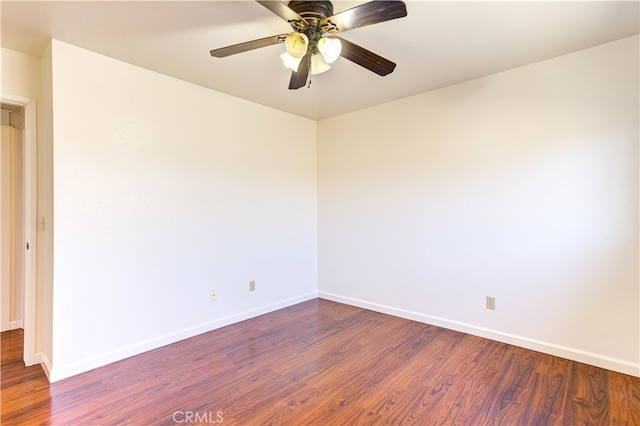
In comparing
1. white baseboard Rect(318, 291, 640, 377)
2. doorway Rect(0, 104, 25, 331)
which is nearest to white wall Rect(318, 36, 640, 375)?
white baseboard Rect(318, 291, 640, 377)

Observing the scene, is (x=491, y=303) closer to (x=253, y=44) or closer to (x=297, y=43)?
(x=297, y=43)

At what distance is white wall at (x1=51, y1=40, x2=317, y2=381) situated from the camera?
7.46ft

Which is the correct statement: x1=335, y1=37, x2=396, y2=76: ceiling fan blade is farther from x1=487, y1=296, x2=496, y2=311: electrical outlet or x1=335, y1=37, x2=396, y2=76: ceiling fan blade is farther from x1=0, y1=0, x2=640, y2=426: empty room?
x1=487, y1=296, x2=496, y2=311: electrical outlet

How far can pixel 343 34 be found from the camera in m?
2.13

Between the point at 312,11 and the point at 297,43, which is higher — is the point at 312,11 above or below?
above

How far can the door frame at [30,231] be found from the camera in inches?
94.9

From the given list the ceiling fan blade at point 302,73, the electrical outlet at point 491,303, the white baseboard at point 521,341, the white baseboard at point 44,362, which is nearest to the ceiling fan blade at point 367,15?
the ceiling fan blade at point 302,73

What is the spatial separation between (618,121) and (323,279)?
3.24m

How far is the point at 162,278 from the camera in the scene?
9.07 ft

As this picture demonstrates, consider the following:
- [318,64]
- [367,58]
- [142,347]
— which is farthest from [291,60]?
[142,347]

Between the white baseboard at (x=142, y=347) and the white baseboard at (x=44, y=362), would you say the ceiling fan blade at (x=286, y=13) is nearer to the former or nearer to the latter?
the white baseboard at (x=142, y=347)

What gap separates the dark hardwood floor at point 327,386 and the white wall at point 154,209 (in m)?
0.34

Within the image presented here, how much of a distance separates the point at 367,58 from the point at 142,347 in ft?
9.16

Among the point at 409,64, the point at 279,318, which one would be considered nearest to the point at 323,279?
the point at 279,318
